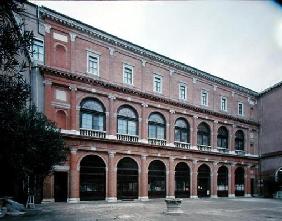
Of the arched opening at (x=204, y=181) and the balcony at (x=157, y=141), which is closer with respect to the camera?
the balcony at (x=157, y=141)

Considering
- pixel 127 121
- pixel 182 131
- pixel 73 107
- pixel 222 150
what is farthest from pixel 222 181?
pixel 73 107

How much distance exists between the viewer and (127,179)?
102 ft

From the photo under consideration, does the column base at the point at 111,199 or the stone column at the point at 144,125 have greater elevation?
the stone column at the point at 144,125

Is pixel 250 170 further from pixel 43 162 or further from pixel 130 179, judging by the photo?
pixel 43 162

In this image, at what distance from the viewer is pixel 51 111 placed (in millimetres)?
26844

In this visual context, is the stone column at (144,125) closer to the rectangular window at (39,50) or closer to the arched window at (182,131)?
the arched window at (182,131)

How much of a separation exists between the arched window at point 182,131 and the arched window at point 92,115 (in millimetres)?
9165

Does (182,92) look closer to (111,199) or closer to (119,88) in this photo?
(119,88)

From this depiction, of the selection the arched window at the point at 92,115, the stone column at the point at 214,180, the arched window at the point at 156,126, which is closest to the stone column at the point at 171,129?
the arched window at the point at 156,126

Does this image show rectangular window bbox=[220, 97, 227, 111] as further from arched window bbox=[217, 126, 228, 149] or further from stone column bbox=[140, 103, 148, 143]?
stone column bbox=[140, 103, 148, 143]

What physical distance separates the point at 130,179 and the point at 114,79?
9053 millimetres

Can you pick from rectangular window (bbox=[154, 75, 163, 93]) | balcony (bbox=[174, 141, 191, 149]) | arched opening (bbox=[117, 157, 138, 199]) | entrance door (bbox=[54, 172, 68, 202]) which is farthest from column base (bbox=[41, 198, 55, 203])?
rectangular window (bbox=[154, 75, 163, 93])

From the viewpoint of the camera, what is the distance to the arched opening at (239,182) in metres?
41.4

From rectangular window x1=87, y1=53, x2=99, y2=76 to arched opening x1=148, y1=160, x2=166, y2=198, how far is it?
10271 mm
